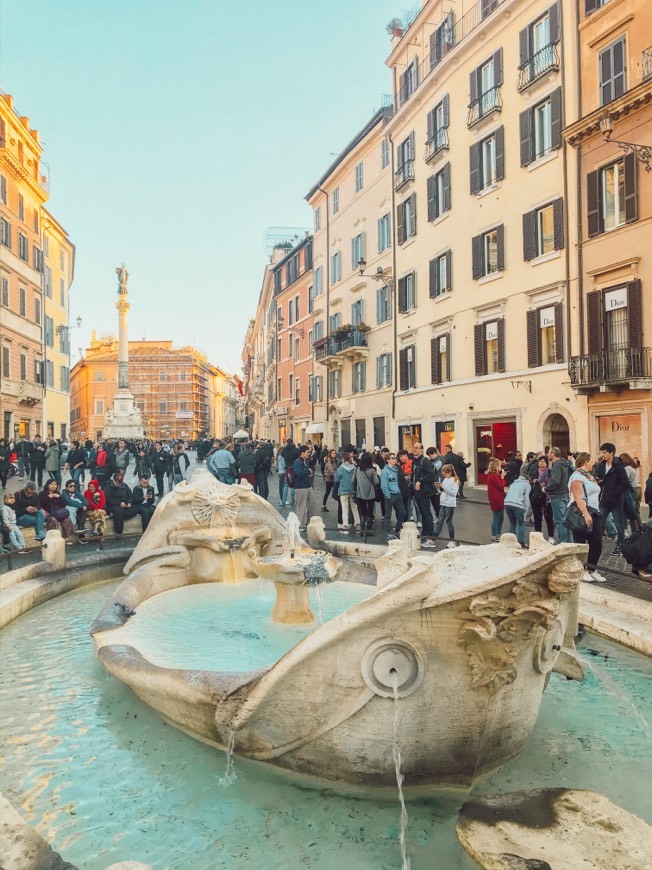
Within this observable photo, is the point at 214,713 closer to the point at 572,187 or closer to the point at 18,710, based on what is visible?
the point at 18,710

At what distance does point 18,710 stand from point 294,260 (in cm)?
4228

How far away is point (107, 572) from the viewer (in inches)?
354

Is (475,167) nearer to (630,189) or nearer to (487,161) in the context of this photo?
(487,161)

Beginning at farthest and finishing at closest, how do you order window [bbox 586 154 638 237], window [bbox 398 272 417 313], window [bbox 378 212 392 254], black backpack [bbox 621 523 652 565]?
window [bbox 378 212 392 254] < window [bbox 398 272 417 313] < window [bbox 586 154 638 237] < black backpack [bbox 621 523 652 565]

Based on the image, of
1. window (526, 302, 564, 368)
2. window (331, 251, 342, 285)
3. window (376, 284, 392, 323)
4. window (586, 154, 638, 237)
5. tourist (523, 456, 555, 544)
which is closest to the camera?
tourist (523, 456, 555, 544)

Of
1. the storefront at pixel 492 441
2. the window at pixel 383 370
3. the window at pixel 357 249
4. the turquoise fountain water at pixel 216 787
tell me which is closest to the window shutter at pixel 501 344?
the storefront at pixel 492 441

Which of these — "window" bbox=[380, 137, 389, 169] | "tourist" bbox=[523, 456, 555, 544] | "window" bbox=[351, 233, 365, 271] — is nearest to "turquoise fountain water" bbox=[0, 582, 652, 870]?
"tourist" bbox=[523, 456, 555, 544]

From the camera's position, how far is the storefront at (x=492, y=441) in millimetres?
20094

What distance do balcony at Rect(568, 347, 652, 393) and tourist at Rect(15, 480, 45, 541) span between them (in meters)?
13.1

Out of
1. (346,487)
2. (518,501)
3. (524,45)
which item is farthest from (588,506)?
(524,45)

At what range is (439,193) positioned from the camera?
24.0 m

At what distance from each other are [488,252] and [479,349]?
314 cm

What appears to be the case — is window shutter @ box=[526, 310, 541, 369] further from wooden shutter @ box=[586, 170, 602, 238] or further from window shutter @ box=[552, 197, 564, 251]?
wooden shutter @ box=[586, 170, 602, 238]

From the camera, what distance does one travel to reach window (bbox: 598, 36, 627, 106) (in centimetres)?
1692
